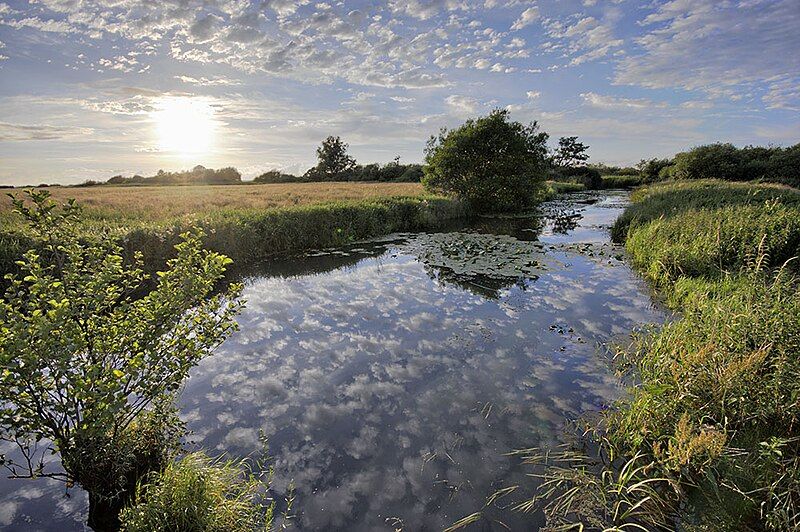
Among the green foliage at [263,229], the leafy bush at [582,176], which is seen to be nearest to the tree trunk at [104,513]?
the green foliage at [263,229]

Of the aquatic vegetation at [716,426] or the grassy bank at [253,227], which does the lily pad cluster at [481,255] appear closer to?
the grassy bank at [253,227]

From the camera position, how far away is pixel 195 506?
3037mm

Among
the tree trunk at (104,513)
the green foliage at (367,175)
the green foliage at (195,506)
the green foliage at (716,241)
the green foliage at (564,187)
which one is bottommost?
the tree trunk at (104,513)

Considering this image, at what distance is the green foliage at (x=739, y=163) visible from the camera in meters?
32.2

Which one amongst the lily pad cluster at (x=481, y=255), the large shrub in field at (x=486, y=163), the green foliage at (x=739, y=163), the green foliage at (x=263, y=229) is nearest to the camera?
the green foliage at (x=263, y=229)

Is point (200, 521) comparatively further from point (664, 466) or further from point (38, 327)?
point (664, 466)

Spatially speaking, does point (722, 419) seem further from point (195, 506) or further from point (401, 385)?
point (195, 506)

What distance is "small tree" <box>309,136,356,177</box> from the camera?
65188mm

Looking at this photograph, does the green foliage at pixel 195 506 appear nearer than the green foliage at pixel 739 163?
Yes

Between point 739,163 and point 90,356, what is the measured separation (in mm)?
47068

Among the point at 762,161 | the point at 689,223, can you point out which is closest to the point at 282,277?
the point at 689,223

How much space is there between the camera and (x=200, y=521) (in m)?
3.00

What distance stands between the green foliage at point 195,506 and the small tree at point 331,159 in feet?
211

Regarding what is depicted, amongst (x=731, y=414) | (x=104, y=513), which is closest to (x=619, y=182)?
(x=731, y=414)
